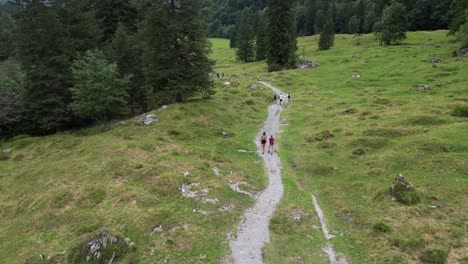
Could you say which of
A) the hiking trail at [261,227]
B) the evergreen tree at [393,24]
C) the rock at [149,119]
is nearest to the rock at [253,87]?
the rock at [149,119]

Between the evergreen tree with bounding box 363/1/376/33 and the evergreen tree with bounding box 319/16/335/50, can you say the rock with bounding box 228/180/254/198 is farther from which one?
the evergreen tree with bounding box 363/1/376/33

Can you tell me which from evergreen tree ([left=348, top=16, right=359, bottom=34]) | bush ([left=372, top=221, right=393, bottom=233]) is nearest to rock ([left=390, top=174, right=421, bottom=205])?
bush ([left=372, top=221, right=393, bottom=233])

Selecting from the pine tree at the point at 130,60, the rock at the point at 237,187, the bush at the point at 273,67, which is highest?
the pine tree at the point at 130,60

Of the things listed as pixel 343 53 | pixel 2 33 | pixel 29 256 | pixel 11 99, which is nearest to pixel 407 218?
pixel 29 256

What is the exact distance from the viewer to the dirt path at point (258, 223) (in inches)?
660

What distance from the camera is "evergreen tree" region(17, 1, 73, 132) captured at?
41.2 m

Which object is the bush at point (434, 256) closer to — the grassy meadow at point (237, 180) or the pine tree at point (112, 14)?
the grassy meadow at point (237, 180)

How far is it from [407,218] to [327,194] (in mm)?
6234

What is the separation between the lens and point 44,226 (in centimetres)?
2117

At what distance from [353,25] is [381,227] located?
142720 mm

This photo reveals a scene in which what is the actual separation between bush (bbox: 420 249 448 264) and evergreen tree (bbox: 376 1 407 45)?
96.6 meters

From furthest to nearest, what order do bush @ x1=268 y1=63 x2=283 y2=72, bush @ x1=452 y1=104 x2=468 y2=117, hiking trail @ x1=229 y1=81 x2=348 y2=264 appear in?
bush @ x1=268 y1=63 x2=283 y2=72
bush @ x1=452 y1=104 x2=468 y2=117
hiking trail @ x1=229 y1=81 x2=348 y2=264

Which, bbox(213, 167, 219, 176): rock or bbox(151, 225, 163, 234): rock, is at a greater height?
bbox(213, 167, 219, 176): rock

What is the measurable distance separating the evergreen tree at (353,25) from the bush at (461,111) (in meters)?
117
